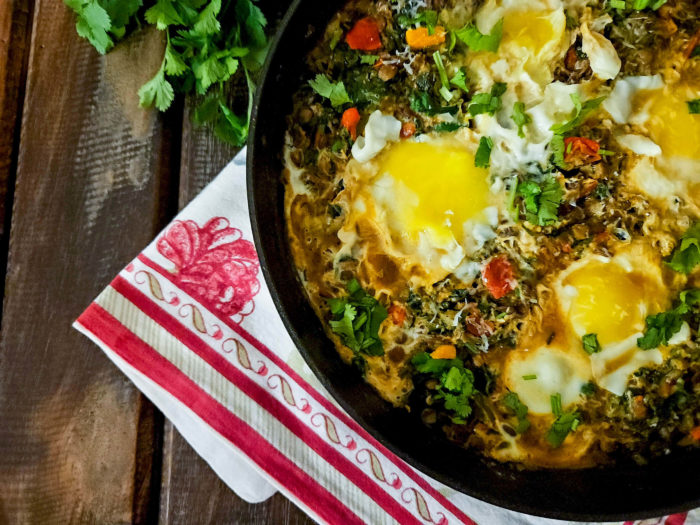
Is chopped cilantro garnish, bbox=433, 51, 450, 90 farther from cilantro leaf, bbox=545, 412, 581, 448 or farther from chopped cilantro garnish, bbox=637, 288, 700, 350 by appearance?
cilantro leaf, bbox=545, 412, 581, 448

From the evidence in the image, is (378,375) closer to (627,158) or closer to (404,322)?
(404,322)

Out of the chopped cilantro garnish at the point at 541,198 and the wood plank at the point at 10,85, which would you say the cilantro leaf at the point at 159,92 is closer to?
the wood plank at the point at 10,85

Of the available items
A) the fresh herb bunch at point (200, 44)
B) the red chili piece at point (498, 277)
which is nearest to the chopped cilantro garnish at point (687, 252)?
the red chili piece at point (498, 277)

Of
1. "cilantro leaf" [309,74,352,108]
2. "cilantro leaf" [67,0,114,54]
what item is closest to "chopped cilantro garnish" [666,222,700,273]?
"cilantro leaf" [309,74,352,108]

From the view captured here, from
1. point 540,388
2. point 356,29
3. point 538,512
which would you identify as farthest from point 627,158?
point 538,512

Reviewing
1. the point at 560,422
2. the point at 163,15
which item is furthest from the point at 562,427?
the point at 163,15

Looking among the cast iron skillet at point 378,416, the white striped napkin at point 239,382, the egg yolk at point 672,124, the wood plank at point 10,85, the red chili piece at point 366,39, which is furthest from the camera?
the wood plank at point 10,85
